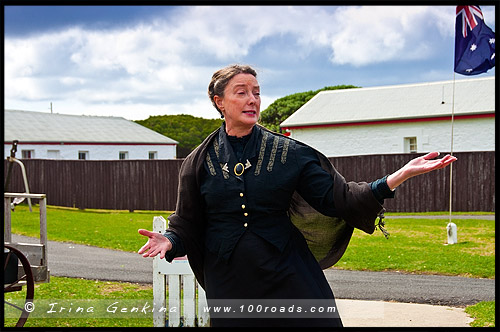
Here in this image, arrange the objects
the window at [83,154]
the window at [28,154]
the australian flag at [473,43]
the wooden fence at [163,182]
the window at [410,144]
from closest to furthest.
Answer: the australian flag at [473,43] → the wooden fence at [163,182] → the window at [410,144] → the window at [28,154] → the window at [83,154]

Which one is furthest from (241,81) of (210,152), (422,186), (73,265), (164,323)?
(422,186)

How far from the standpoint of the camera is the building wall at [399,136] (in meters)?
26.0

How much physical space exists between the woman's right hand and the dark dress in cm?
25

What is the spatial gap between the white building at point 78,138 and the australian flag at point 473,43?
24703 millimetres

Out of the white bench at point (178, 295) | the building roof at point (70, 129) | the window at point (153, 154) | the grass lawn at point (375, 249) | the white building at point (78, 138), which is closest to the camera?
the white bench at point (178, 295)

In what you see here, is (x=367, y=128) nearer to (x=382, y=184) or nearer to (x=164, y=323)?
(x=164, y=323)

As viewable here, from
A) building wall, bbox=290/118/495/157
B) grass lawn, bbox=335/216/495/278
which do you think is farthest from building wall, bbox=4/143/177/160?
grass lawn, bbox=335/216/495/278

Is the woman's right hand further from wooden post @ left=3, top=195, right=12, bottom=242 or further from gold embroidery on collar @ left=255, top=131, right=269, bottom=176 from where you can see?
wooden post @ left=3, top=195, right=12, bottom=242

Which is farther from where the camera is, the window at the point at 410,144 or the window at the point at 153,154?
the window at the point at 153,154

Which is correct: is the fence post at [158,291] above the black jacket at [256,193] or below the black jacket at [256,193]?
below

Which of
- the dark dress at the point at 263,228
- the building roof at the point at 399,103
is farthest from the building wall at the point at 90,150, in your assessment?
the dark dress at the point at 263,228

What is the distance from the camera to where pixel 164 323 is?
21.5ft

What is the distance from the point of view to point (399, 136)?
2814 centimetres

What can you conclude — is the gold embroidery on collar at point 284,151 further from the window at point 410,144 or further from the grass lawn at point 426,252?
the window at point 410,144
